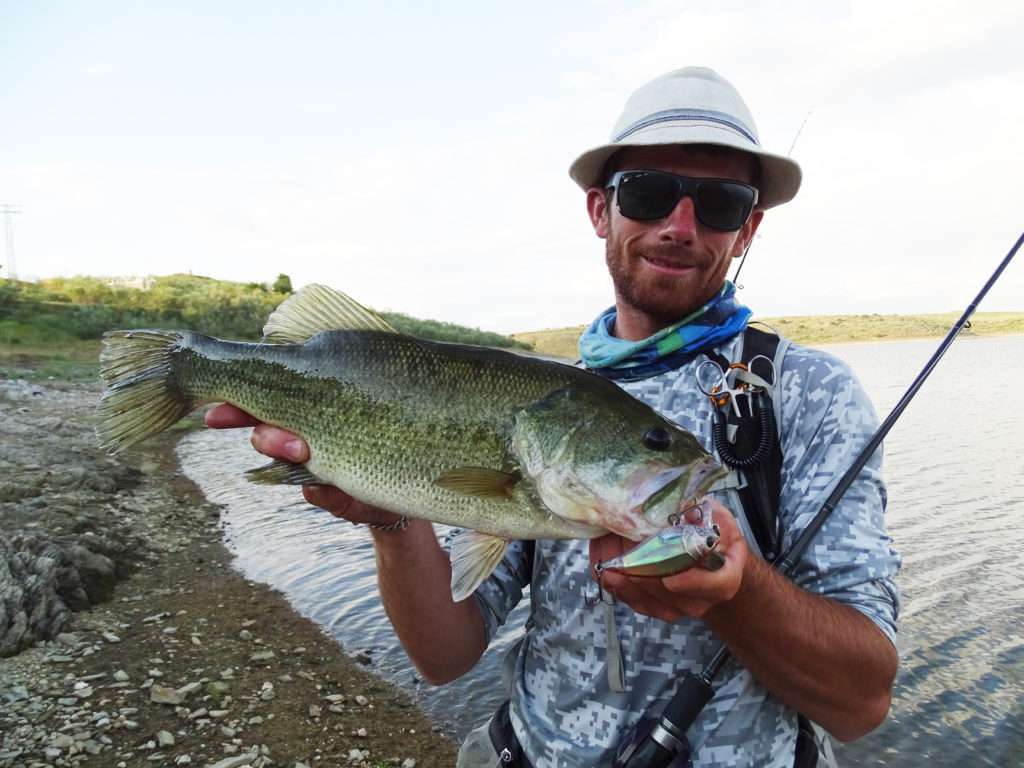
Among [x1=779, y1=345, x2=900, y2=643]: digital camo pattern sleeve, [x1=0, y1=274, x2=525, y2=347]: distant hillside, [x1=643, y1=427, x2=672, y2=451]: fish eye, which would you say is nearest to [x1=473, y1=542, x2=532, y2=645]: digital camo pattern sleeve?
[x1=643, y1=427, x2=672, y2=451]: fish eye

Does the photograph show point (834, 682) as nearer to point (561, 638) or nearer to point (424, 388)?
point (561, 638)

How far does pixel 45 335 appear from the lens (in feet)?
93.4

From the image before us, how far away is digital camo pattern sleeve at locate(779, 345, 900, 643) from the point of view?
2.11 metres

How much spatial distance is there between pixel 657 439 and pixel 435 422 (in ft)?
2.51

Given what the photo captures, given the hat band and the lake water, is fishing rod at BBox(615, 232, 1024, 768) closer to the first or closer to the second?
the hat band

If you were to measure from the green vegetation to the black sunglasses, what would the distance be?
19.9m

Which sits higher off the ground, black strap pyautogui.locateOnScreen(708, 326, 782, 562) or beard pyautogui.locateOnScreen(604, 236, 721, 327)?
beard pyautogui.locateOnScreen(604, 236, 721, 327)

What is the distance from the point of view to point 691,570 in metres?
1.71

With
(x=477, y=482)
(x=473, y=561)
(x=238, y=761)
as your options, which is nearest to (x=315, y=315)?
(x=477, y=482)

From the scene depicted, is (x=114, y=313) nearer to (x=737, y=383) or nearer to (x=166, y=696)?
(x=166, y=696)

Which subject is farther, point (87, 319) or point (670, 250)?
point (87, 319)

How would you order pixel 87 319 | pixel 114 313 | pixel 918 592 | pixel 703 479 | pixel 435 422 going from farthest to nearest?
pixel 114 313 < pixel 87 319 < pixel 918 592 < pixel 435 422 < pixel 703 479

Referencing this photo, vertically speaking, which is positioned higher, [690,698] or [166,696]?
[690,698]

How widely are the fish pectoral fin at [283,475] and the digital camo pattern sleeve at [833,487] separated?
1629 millimetres
